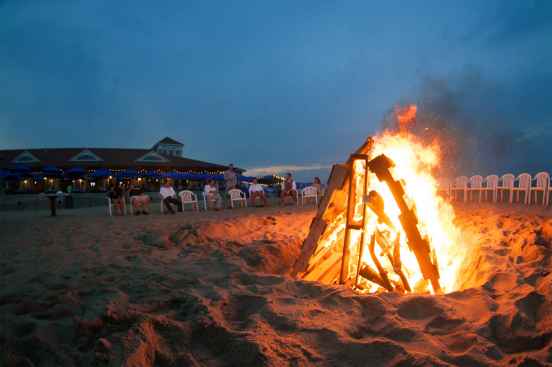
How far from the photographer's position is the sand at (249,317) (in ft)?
6.64

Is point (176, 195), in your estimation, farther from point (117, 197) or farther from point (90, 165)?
point (90, 165)

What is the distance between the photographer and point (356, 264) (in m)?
3.89

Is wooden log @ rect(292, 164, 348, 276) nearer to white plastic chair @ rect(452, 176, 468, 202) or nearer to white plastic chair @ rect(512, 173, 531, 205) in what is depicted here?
white plastic chair @ rect(512, 173, 531, 205)

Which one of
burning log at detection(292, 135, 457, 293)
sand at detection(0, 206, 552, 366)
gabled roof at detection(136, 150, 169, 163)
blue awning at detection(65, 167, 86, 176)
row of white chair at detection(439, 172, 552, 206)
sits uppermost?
gabled roof at detection(136, 150, 169, 163)

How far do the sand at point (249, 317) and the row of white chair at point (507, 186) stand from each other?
7941 millimetres

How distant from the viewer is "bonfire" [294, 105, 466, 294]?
3535 millimetres

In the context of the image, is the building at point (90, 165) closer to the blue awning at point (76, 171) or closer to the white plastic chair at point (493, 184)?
the blue awning at point (76, 171)

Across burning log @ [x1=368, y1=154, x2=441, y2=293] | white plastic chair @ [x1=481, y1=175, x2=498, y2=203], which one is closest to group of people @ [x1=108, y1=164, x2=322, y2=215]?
white plastic chair @ [x1=481, y1=175, x2=498, y2=203]

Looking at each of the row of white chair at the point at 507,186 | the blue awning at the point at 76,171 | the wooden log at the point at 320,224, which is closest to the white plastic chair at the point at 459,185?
the row of white chair at the point at 507,186

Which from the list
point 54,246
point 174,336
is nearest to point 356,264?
point 174,336

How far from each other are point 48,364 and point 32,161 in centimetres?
3626

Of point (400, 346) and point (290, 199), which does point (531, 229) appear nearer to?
point (400, 346)

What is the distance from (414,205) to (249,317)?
2.26 meters

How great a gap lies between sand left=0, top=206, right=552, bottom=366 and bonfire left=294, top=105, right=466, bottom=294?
58 centimetres
